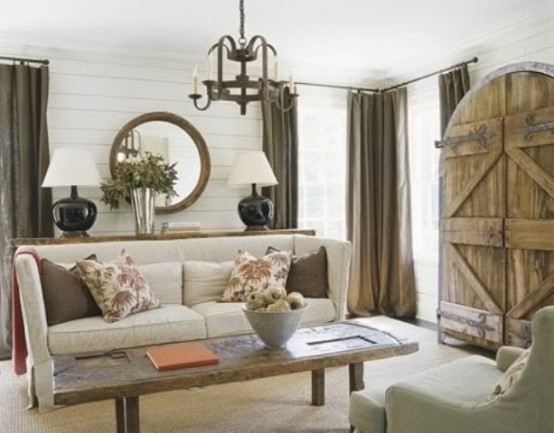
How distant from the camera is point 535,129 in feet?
11.7

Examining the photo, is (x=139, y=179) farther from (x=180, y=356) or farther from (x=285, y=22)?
(x=180, y=356)

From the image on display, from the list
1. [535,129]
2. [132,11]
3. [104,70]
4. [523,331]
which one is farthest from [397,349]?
[104,70]

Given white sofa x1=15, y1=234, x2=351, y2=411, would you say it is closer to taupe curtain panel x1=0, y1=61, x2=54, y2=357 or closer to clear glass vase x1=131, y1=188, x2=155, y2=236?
clear glass vase x1=131, y1=188, x2=155, y2=236

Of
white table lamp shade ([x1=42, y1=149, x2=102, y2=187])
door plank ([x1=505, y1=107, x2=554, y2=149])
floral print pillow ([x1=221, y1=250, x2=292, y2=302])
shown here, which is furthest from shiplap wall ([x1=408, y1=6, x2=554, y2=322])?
white table lamp shade ([x1=42, y1=149, x2=102, y2=187])

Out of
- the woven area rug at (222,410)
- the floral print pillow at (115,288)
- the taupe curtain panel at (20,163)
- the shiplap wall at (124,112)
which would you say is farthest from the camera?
the shiplap wall at (124,112)

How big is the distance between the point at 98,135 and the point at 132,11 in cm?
123

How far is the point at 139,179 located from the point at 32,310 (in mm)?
1512

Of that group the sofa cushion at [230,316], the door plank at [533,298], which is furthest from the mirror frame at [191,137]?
the door plank at [533,298]

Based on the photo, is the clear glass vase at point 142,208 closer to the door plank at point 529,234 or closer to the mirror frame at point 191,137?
the mirror frame at point 191,137

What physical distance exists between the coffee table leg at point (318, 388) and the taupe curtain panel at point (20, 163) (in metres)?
2.53

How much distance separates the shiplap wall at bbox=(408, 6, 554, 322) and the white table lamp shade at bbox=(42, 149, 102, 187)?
3.21 metres

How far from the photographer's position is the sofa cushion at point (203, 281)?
4023mm

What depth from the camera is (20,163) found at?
428 cm

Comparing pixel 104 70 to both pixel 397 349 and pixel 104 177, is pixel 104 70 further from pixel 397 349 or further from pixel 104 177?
pixel 397 349
